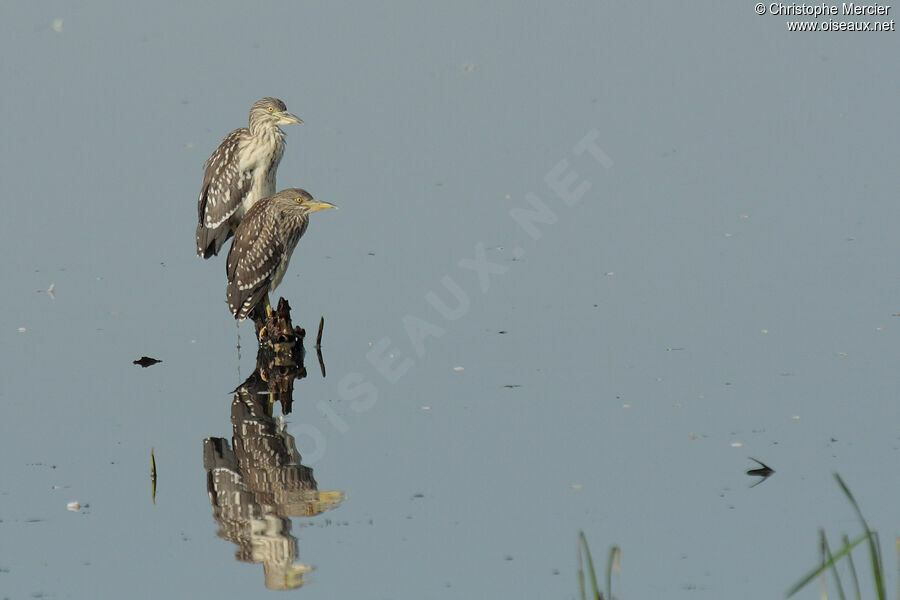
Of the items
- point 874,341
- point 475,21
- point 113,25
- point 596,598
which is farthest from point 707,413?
point 113,25

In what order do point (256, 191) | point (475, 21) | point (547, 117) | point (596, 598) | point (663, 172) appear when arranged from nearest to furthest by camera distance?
point (596, 598), point (256, 191), point (663, 172), point (547, 117), point (475, 21)

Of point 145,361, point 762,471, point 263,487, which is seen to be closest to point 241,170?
point 145,361

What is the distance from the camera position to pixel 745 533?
31.7 ft

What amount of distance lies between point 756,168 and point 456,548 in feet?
27.2

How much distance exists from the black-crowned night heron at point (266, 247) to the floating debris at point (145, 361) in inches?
34.3

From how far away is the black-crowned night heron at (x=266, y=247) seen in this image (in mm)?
13336

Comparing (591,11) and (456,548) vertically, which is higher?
(591,11)

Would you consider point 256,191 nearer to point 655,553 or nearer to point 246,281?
point 246,281

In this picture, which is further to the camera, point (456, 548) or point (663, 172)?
point (663, 172)

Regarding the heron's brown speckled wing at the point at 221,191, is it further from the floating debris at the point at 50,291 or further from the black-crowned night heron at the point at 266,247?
the floating debris at the point at 50,291

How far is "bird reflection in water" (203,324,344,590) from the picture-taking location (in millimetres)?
9680

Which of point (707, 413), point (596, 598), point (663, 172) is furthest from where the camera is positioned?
point (663, 172)

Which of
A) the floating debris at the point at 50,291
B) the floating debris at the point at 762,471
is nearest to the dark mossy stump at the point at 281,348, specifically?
the floating debris at the point at 50,291

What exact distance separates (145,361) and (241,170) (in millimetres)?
2229
